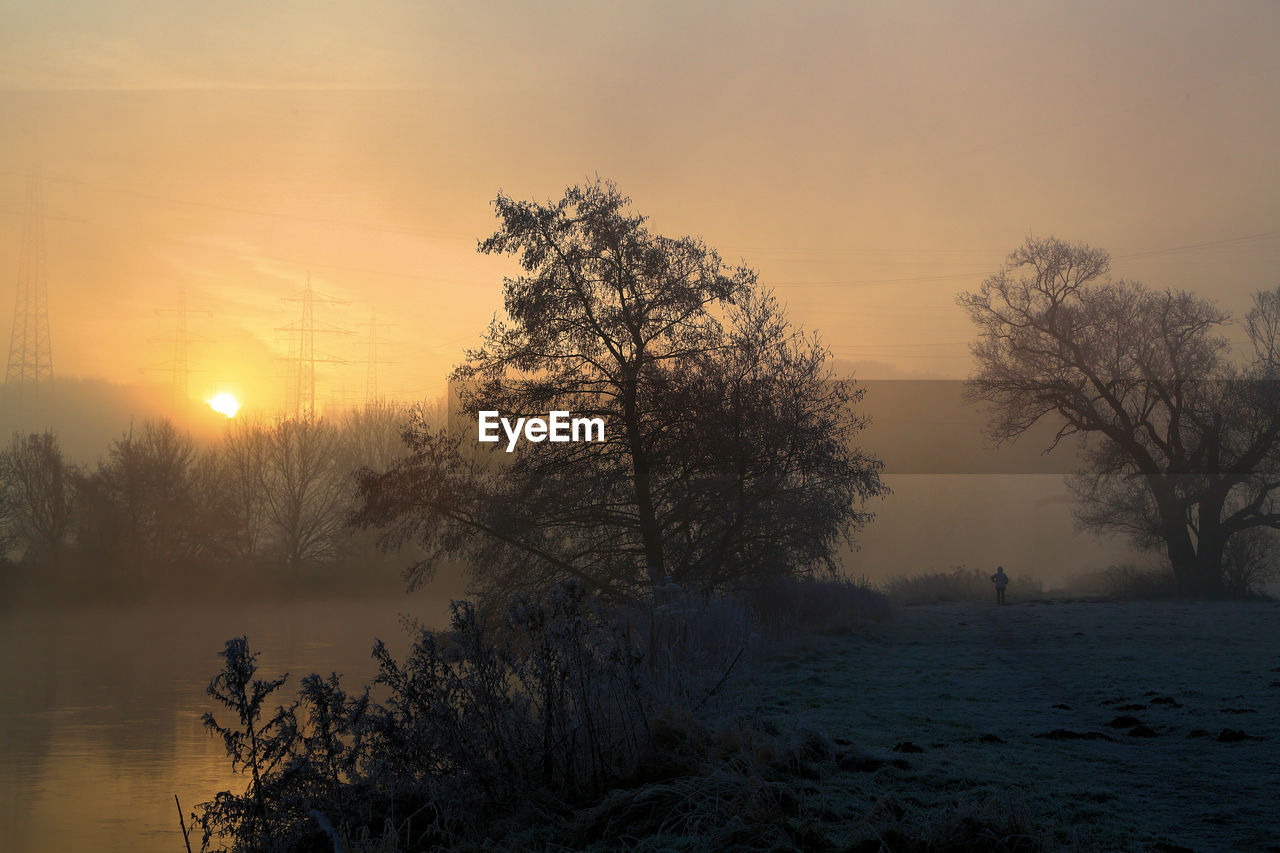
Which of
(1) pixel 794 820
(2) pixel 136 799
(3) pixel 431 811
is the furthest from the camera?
(2) pixel 136 799

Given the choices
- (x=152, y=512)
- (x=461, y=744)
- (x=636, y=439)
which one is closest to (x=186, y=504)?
(x=152, y=512)

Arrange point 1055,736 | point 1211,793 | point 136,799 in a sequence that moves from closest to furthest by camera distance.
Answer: point 1211,793, point 1055,736, point 136,799

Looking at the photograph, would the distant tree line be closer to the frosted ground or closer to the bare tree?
the bare tree

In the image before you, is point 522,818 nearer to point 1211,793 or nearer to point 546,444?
point 1211,793

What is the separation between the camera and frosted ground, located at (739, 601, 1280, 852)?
5.18 m

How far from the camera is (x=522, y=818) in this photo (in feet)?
20.5

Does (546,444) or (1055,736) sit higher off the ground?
(546,444)

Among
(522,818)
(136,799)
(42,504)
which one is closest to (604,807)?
(522,818)

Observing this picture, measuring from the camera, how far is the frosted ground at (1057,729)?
518 centimetres

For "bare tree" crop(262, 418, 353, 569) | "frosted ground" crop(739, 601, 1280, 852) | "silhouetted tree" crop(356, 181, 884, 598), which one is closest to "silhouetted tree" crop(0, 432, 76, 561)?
"bare tree" crop(262, 418, 353, 569)

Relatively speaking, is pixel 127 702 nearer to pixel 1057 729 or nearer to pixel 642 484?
pixel 642 484

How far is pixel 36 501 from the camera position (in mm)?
51000

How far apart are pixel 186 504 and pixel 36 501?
754 cm

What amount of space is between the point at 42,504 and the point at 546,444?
44.8 m
